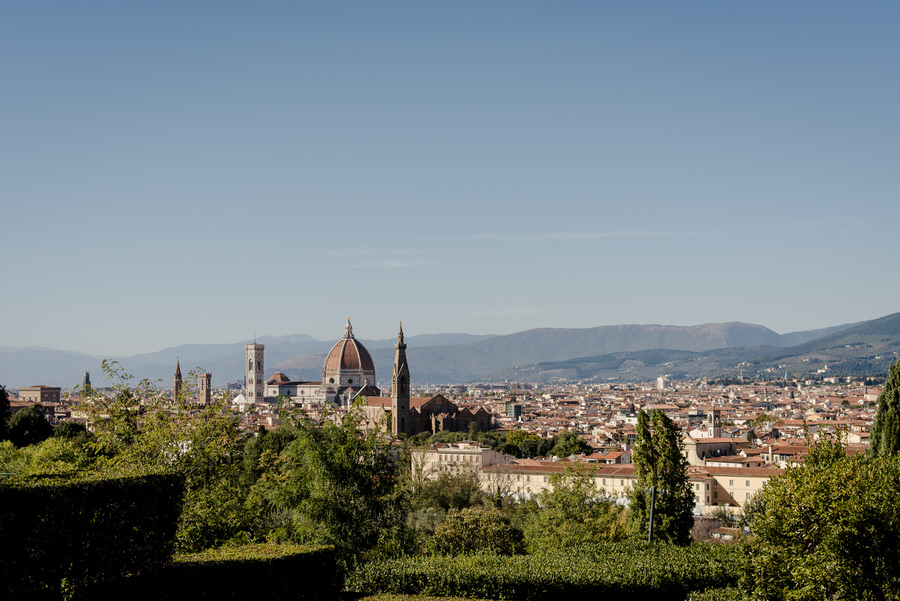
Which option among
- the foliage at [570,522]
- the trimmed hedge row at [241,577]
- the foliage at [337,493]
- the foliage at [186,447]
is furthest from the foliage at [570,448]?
the trimmed hedge row at [241,577]

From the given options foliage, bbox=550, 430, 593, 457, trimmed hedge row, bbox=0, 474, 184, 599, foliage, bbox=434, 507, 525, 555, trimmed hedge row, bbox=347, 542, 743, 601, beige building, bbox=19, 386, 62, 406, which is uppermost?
trimmed hedge row, bbox=0, 474, 184, 599

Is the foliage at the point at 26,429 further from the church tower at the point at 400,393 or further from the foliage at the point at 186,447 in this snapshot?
the church tower at the point at 400,393

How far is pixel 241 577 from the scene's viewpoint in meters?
10.0

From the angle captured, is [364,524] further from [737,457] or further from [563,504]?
[737,457]

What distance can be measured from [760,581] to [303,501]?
770 centimetres

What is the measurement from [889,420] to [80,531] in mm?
14851

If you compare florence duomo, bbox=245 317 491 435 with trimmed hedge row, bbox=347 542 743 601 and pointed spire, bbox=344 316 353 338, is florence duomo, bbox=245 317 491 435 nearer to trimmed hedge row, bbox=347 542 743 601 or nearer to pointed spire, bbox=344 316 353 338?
pointed spire, bbox=344 316 353 338

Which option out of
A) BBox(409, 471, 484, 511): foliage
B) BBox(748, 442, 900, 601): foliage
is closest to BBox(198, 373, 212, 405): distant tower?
BBox(409, 471, 484, 511): foliage

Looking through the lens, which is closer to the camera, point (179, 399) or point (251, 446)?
point (179, 399)

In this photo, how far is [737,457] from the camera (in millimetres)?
62125

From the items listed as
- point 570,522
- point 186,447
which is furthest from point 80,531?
point 570,522

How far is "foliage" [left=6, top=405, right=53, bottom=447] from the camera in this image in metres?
40.4

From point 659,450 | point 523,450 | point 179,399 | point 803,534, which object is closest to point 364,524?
point 179,399

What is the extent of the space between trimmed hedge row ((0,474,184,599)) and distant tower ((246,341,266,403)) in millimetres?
160345
